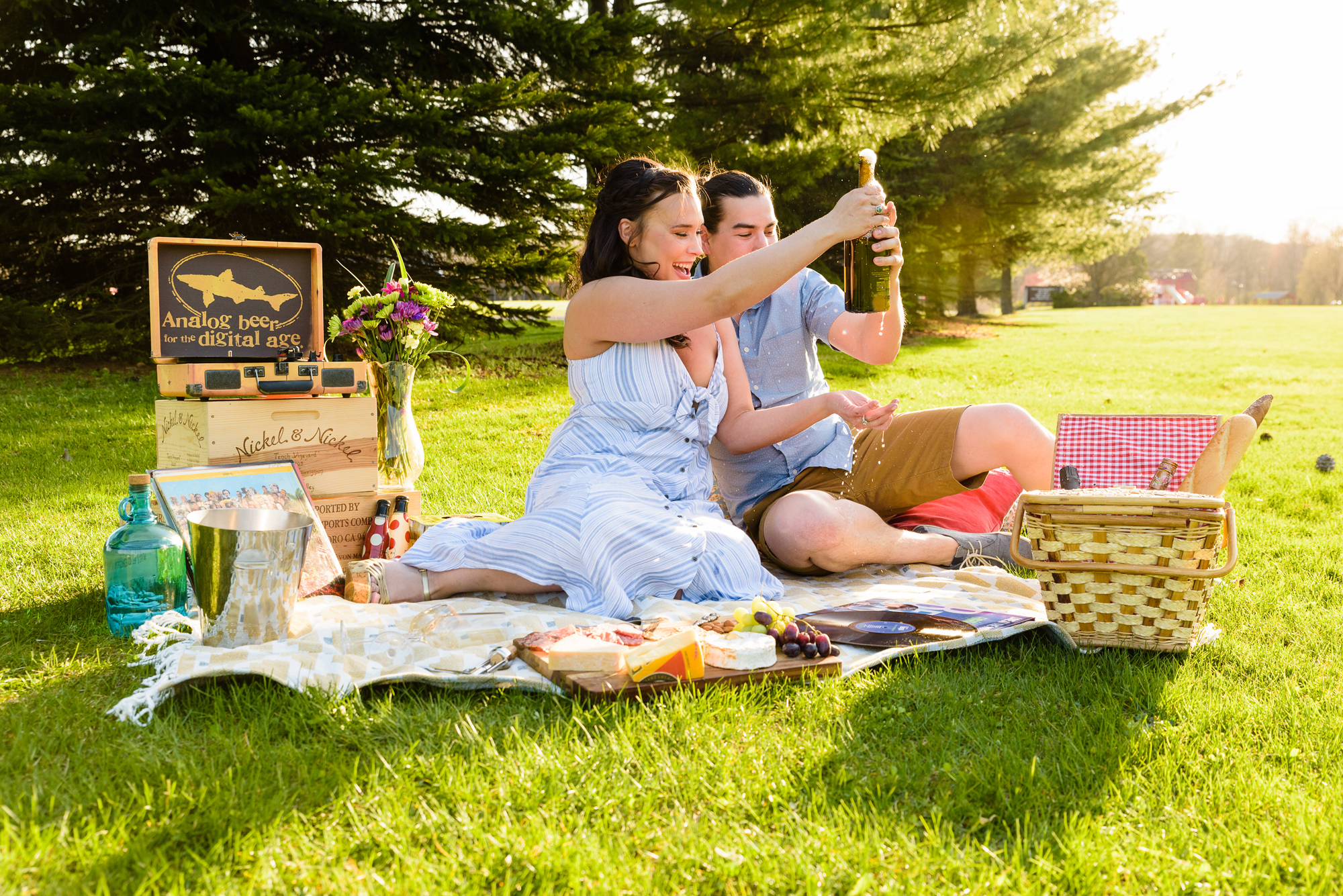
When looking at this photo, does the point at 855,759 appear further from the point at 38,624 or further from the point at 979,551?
the point at 38,624

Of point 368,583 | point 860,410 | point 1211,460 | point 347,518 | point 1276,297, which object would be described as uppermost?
point 1276,297

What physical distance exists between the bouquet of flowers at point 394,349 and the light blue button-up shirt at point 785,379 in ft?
3.33

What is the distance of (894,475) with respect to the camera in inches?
129

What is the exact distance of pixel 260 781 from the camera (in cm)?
157

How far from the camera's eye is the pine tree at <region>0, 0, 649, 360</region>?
7535mm

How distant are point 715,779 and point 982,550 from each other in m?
1.92

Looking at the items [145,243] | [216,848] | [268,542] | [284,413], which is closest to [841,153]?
[145,243]

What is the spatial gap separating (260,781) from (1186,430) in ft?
10.6

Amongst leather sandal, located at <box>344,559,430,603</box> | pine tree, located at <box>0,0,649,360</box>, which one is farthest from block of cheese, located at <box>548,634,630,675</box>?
pine tree, located at <box>0,0,649,360</box>

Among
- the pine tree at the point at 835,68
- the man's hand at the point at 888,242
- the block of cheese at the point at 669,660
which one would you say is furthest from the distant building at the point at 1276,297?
the block of cheese at the point at 669,660

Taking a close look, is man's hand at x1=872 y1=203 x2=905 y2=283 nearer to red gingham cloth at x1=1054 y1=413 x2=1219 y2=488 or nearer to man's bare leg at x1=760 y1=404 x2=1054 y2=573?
man's bare leg at x1=760 y1=404 x2=1054 y2=573

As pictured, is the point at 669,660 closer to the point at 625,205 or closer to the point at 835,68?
the point at 625,205

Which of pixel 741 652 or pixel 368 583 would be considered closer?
pixel 741 652

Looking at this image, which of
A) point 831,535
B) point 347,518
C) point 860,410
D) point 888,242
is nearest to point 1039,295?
point 831,535
